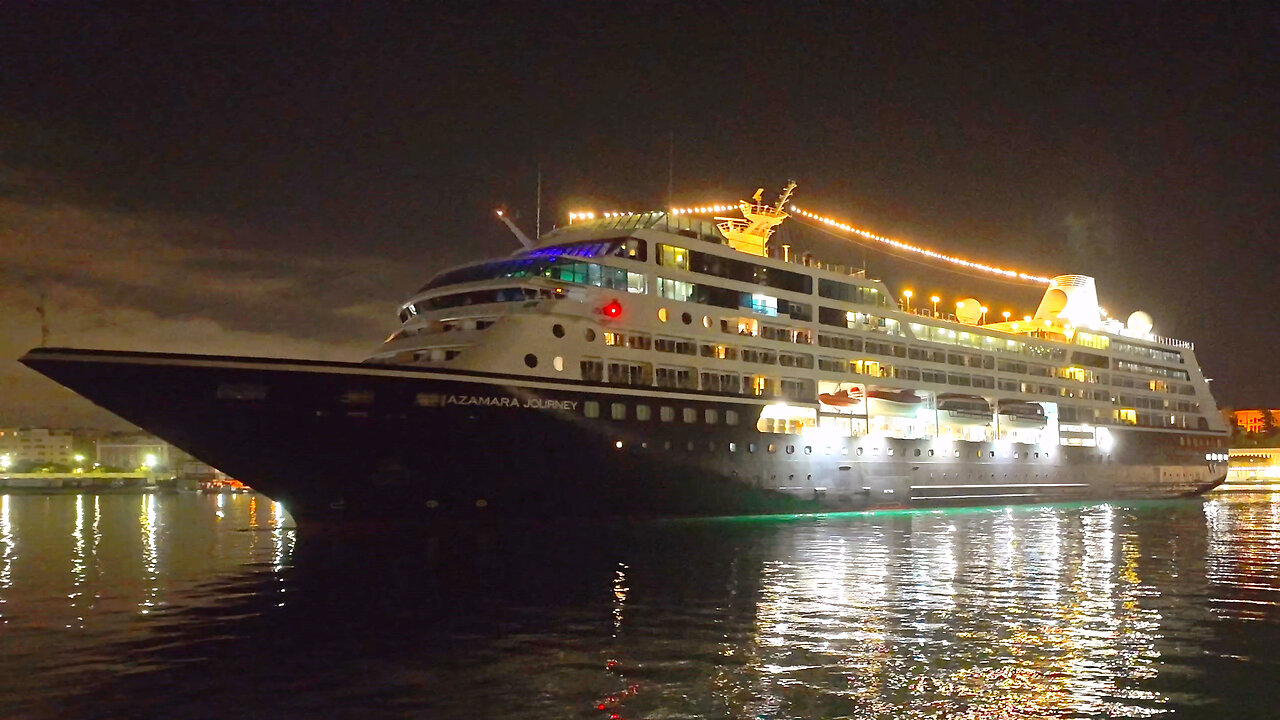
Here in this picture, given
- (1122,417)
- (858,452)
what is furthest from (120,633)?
(1122,417)

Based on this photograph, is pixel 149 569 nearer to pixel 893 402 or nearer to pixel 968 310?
pixel 893 402

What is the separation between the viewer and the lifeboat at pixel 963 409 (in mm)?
53188

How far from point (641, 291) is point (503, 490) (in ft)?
35.2

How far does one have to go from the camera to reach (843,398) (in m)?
46.6

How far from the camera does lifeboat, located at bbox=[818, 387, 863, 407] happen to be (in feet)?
150

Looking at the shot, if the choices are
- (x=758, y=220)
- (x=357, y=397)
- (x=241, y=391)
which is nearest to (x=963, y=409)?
(x=758, y=220)

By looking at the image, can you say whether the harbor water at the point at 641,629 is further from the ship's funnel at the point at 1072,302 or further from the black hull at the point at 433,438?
the ship's funnel at the point at 1072,302

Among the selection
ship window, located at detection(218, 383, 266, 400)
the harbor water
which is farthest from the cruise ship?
the harbor water

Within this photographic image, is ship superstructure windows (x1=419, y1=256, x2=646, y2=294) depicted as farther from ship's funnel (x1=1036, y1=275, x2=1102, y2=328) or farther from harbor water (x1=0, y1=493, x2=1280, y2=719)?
ship's funnel (x1=1036, y1=275, x2=1102, y2=328)

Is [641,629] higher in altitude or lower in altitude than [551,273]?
lower

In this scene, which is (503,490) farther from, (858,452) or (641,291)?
(858,452)

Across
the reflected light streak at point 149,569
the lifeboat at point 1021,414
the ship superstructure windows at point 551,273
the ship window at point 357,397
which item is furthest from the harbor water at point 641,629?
the lifeboat at point 1021,414

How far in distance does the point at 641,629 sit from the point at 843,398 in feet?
100

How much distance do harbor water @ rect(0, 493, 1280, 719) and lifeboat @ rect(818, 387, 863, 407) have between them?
12.3 m
